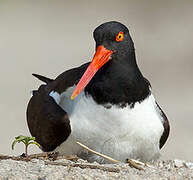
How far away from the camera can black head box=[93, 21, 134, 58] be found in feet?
22.3

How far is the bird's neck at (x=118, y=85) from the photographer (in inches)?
272

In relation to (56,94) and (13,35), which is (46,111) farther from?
(13,35)

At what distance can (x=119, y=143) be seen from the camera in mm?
6988

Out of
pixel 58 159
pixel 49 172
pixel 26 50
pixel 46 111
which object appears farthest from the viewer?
pixel 26 50

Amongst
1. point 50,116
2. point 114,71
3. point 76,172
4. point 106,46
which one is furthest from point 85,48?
point 76,172

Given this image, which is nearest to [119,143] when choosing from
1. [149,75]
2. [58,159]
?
[58,159]

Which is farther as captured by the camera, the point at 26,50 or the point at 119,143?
the point at 26,50

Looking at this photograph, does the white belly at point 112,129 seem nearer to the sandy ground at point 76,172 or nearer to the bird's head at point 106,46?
the bird's head at point 106,46

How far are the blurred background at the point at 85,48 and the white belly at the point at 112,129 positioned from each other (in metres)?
4.26

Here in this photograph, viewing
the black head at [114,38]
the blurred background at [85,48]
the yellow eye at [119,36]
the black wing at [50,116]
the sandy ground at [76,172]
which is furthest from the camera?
the blurred background at [85,48]

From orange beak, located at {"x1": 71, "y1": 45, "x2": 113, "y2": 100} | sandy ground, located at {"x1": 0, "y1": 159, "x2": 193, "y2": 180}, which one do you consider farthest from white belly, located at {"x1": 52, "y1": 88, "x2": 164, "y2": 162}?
sandy ground, located at {"x1": 0, "y1": 159, "x2": 193, "y2": 180}

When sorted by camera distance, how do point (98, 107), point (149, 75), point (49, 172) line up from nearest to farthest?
1. point (49, 172)
2. point (98, 107)
3. point (149, 75)

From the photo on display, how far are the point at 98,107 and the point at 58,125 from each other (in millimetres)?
497

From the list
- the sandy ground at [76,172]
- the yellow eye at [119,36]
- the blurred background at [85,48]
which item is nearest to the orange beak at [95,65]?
the yellow eye at [119,36]
